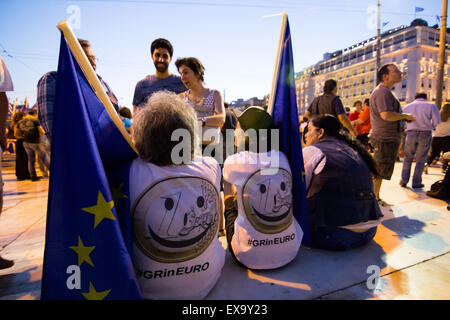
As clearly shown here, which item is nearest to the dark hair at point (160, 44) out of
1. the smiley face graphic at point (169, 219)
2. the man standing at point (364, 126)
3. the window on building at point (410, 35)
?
the smiley face graphic at point (169, 219)

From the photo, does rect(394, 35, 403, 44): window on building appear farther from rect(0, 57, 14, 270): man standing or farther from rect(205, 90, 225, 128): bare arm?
rect(0, 57, 14, 270): man standing

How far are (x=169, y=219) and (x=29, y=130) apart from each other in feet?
20.6

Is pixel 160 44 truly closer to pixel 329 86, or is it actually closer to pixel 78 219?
pixel 78 219

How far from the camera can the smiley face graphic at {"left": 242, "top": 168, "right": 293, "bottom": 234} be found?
1764mm

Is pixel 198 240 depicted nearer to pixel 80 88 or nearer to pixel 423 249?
pixel 80 88

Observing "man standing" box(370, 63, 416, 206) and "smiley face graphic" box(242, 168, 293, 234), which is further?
"man standing" box(370, 63, 416, 206)

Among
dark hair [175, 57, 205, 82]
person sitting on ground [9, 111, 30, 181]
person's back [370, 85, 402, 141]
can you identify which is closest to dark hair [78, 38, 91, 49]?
dark hair [175, 57, 205, 82]

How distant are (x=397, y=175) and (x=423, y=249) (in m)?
4.12

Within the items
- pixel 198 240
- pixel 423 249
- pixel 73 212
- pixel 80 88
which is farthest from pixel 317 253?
pixel 80 88

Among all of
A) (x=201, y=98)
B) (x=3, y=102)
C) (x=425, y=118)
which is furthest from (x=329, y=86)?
(x=3, y=102)

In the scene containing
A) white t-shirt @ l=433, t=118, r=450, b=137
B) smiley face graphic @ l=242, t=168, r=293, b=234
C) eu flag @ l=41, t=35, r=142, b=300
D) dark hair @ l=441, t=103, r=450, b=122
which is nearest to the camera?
eu flag @ l=41, t=35, r=142, b=300

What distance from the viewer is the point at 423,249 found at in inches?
89.2

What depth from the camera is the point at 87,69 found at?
127 cm

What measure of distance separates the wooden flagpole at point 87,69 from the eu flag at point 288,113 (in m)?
1.21
